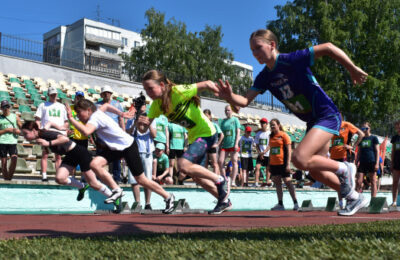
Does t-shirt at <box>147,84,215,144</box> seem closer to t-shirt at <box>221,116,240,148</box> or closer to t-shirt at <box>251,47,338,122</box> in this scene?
t-shirt at <box>251,47,338,122</box>

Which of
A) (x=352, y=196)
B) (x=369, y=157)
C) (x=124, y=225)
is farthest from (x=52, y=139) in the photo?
(x=369, y=157)

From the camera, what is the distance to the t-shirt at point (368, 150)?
11609 mm

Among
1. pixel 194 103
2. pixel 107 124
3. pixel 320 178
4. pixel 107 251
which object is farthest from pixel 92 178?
pixel 107 251

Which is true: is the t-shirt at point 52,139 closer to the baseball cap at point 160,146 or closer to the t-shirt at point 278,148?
the baseball cap at point 160,146

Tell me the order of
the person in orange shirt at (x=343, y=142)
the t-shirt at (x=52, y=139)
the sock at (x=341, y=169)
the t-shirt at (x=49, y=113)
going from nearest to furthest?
the sock at (x=341, y=169) < the t-shirt at (x=52, y=139) < the t-shirt at (x=49, y=113) < the person in orange shirt at (x=343, y=142)

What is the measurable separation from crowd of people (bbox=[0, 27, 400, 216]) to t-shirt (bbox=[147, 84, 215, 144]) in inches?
0.5

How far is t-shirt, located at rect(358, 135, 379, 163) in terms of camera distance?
38.1 feet

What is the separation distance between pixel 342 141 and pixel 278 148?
1877 millimetres

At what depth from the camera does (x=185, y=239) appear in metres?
3.73

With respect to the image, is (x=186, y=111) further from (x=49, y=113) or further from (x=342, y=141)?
(x=342, y=141)

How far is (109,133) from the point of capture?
687 centimetres

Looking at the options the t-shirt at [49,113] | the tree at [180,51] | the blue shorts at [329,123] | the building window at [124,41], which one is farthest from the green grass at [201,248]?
the building window at [124,41]

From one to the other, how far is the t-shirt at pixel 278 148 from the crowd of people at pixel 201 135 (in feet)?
0.07

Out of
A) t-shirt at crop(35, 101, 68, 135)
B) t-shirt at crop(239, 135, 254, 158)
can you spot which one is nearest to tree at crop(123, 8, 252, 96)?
t-shirt at crop(239, 135, 254, 158)
